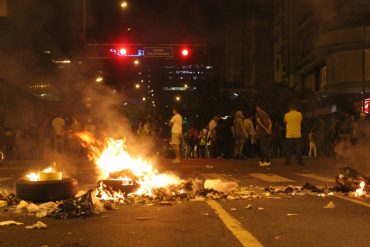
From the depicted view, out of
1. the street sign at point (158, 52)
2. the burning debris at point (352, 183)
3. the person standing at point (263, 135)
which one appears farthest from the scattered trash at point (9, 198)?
the street sign at point (158, 52)

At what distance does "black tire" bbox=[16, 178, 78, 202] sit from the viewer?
6973 millimetres

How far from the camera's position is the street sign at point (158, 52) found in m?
27.5

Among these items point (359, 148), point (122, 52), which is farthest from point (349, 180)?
point (122, 52)

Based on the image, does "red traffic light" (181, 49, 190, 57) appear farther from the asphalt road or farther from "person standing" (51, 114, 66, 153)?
the asphalt road

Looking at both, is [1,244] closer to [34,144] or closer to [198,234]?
[198,234]

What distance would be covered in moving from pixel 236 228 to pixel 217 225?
25 cm

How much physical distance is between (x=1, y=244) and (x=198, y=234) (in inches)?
71.0

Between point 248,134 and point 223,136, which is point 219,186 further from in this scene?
point 223,136

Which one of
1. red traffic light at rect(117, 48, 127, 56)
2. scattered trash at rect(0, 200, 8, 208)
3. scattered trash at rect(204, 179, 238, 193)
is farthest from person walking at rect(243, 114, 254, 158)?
scattered trash at rect(0, 200, 8, 208)

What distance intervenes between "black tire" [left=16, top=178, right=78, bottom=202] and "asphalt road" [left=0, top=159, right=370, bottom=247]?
1.37 feet

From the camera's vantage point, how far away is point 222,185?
26.1ft

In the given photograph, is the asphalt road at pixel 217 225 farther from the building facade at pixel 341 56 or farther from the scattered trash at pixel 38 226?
the building facade at pixel 341 56

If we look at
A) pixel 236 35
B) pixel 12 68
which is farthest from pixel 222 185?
pixel 236 35

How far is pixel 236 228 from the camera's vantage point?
5473mm
